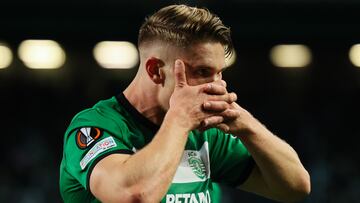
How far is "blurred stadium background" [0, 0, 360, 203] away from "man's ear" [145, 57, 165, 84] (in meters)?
7.72

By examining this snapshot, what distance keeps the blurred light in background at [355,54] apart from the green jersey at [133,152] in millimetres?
8973

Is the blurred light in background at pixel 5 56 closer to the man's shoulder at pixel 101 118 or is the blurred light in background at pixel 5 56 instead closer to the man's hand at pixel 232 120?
the man's shoulder at pixel 101 118

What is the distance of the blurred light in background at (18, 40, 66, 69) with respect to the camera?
11.3 m

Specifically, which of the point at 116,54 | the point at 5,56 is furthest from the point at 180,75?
the point at 5,56

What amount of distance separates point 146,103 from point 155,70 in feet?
0.44

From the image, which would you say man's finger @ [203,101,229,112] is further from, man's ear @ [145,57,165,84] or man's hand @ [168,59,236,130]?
man's ear @ [145,57,165,84]

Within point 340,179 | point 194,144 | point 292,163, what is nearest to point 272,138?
point 292,163

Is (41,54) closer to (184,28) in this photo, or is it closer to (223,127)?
(184,28)

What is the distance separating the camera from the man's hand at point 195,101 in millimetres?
2242

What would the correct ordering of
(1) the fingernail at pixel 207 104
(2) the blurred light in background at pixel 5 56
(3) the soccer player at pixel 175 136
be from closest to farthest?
1. (3) the soccer player at pixel 175 136
2. (1) the fingernail at pixel 207 104
3. (2) the blurred light in background at pixel 5 56

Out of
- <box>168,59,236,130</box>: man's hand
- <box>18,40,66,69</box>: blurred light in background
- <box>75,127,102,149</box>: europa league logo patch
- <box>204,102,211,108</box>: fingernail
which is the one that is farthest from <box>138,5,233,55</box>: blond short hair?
<box>18,40,66,69</box>: blurred light in background

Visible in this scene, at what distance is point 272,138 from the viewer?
8.24 feet

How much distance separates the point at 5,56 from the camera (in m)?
11.4

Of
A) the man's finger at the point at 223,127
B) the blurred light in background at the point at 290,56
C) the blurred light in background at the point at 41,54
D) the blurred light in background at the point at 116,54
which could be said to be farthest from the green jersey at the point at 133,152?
the blurred light in background at the point at 290,56
